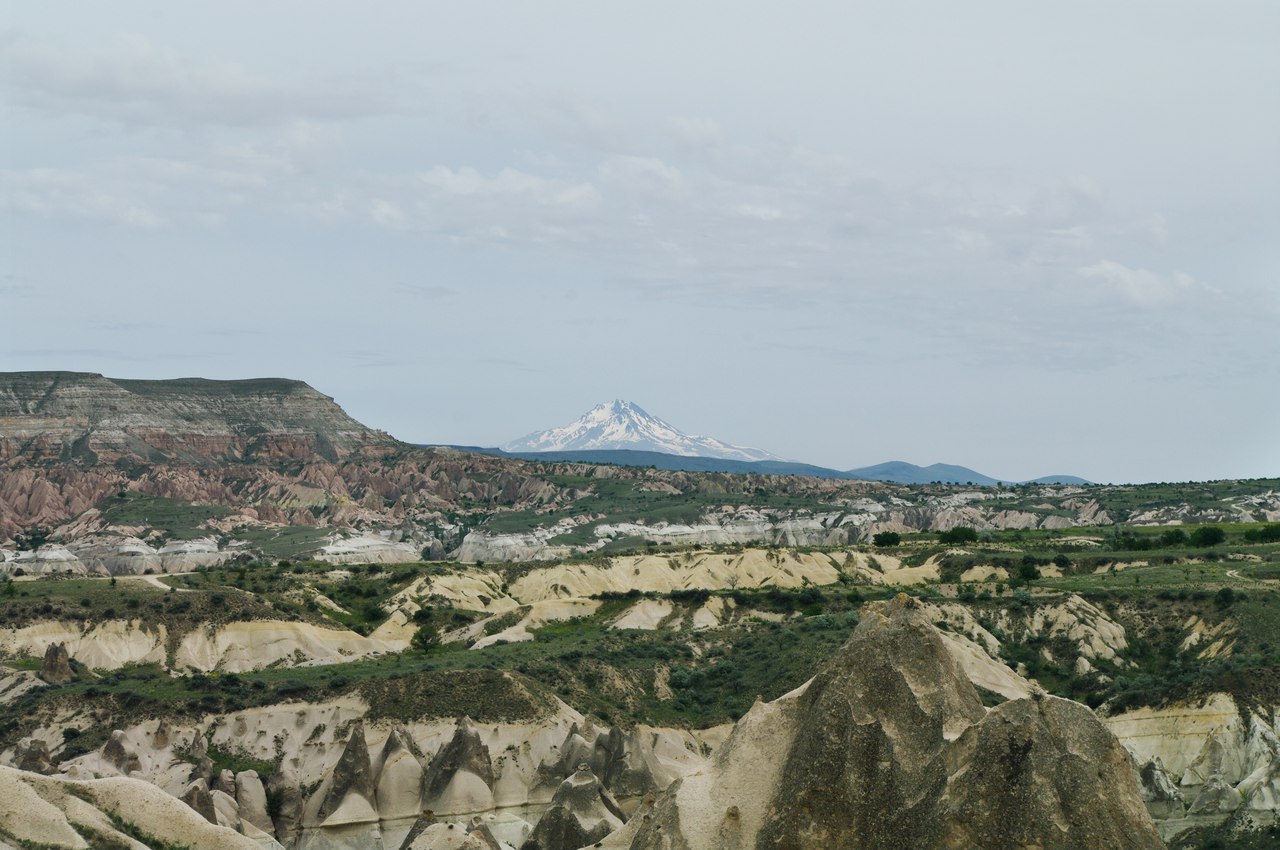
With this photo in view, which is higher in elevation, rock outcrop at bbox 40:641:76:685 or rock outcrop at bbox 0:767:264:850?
rock outcrop at bbox 0:767:264:850

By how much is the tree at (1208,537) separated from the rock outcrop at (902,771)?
10893 centimetres

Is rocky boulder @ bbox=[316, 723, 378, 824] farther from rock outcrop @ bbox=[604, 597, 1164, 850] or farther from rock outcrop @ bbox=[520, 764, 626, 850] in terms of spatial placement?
rock outcrop @ bbox=[604, 597, 1164, 850]

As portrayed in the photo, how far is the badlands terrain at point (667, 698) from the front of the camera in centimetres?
3709

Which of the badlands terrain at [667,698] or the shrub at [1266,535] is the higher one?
the shrub at [1266,535]

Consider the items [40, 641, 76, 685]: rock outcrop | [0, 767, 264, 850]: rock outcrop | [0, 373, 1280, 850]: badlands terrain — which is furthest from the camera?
[40, 641, 76, 685]: rock outcrop

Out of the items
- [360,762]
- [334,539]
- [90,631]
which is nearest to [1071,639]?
[360,762]

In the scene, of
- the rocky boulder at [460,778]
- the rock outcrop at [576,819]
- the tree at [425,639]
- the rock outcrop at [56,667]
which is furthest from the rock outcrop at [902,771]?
the tree at [425,639]

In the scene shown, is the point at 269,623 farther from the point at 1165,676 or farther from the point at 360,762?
the point at 1165,676

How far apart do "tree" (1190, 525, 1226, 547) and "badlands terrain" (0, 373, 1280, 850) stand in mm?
376

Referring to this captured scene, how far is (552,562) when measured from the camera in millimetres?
154750

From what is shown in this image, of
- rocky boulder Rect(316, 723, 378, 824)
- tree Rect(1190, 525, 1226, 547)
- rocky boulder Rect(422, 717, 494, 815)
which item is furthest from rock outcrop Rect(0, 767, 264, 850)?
tree Rect(1190, 525, 1226, 547)

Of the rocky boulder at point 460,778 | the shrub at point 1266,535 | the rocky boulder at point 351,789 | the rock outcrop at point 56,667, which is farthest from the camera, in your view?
the shrub at point 1266,535

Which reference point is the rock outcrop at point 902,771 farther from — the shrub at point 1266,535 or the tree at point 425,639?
the shrub at point 1266,535

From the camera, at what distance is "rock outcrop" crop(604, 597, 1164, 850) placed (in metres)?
34.0
